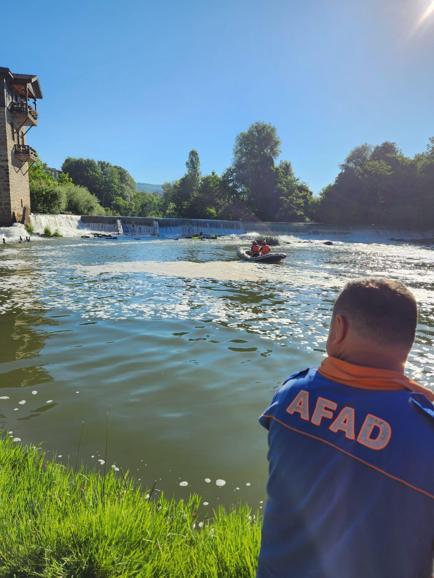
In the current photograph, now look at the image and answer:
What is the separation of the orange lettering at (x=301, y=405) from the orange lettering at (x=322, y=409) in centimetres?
3

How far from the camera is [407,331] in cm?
149

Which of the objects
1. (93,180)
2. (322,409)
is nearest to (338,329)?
(322,409)

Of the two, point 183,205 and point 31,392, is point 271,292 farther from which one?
point 183,205

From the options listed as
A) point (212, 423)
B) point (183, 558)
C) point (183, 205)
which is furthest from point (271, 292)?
point (183, 205)

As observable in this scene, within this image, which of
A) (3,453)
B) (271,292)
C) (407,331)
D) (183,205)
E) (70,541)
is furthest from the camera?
(183,205)

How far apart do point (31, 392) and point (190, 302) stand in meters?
5.63

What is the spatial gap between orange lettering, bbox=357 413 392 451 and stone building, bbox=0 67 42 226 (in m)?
35.9

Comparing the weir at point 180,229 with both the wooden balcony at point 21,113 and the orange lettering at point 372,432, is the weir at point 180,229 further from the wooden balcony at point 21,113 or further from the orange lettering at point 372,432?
the orange lettering at point 372,432

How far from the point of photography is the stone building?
105ft

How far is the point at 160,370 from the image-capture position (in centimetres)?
573

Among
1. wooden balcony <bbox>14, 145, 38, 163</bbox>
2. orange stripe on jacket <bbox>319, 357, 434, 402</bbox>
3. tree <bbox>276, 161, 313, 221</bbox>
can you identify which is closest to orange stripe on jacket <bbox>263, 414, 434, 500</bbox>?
orange stripe on jacket <bbox>319, 357, 434, 402</bbox>

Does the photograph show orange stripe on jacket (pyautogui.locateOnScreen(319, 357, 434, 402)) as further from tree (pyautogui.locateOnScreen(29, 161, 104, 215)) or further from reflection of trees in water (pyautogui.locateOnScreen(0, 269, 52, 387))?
tree (pyautogui.locateOnScreen(29, 161, 104, 215))

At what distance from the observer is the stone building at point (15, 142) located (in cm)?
3212

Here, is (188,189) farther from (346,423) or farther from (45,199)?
(346,423)
